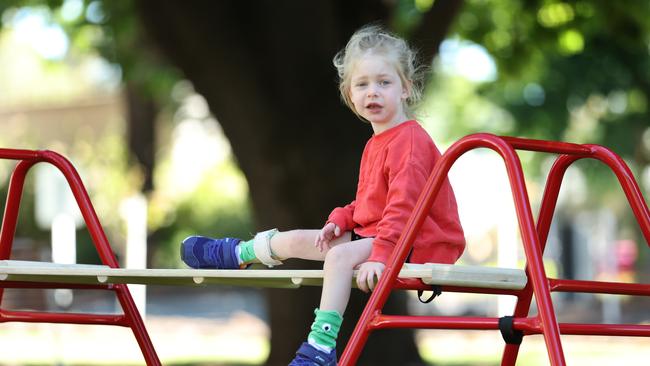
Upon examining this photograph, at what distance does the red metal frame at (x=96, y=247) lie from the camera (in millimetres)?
4223

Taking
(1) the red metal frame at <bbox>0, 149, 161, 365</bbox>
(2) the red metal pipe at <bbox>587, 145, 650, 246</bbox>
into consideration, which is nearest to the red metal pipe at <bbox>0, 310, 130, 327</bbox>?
(1) the red metal frame at <bbox>0, 149, 161, 365</bbox>

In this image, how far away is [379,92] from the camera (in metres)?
3.81

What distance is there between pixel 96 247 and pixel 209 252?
0.54m

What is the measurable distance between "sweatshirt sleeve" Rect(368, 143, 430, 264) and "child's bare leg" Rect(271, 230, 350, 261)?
0.35 meters

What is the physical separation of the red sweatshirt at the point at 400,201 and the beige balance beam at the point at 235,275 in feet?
0.69

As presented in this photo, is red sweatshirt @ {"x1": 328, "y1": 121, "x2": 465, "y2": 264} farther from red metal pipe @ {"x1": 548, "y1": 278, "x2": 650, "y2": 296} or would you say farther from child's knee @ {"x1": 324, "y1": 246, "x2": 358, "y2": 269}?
red metal pipe @ {"x1": 548, "y1": 278, "x2": 650, "y2": 296}

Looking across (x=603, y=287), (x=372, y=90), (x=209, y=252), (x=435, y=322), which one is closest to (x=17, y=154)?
(x=209, y=252)

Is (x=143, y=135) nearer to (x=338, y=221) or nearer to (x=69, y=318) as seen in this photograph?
(x=69, y=318)

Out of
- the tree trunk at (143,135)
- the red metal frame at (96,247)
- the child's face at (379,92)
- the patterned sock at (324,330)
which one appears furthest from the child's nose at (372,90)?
the tree trunk at (143,135)

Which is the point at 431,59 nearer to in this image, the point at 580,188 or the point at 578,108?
the point at 578,108

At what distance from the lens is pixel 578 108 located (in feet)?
75.6

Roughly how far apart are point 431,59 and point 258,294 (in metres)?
19.0

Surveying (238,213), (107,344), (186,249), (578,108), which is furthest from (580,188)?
(186,249)

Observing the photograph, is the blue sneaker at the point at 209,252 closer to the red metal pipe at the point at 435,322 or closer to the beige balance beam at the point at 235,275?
the beige balance beam at the point at 235,275
